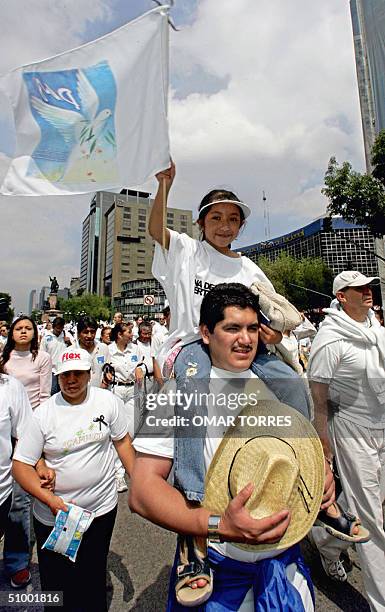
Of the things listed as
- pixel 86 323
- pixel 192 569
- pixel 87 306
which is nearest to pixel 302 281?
pixel 86 323

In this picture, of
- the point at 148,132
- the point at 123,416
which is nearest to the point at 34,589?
the point at 123,416

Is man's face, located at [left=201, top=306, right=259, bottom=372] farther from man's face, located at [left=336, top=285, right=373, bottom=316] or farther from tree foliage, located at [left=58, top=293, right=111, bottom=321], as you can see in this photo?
tree foliage, located at [left=58, top=293, right=111, bottom=321]

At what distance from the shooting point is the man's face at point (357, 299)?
3.03m

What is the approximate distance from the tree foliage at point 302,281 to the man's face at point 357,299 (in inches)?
1592

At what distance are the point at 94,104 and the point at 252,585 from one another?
2.89 metres

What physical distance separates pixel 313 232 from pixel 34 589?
77610 mm

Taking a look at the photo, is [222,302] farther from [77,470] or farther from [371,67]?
[371,67]

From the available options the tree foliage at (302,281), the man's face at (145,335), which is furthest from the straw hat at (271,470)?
the tree foliage at (302,281)

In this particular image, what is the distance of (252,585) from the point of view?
1.46 meters

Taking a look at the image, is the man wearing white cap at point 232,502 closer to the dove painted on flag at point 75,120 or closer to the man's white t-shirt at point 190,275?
the man's white t-shirt at point 190,275

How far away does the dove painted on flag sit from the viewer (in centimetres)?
256

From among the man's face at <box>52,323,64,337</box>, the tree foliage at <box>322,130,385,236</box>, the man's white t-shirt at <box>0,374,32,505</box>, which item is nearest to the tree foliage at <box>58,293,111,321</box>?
the tree foliage at <box>322,130,385,236</box>

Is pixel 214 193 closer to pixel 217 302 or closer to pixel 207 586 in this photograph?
pixel 217 302

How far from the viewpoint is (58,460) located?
2.54 meters
